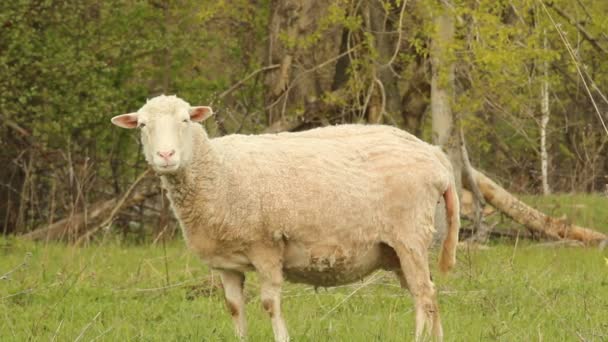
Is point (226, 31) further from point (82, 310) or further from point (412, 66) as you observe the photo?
point (82, 310)

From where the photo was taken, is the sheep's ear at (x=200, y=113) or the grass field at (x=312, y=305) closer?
the sheep's ear at (x=200, y=113)

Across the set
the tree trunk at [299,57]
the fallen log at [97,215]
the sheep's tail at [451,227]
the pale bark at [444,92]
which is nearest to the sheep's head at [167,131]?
the sheep's tail at [451,227]

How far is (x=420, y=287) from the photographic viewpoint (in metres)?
7.01

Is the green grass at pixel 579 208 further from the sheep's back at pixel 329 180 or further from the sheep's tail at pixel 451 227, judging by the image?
the sheep's back at pixel 329 180

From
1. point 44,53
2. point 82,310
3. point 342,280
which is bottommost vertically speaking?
point 82,310

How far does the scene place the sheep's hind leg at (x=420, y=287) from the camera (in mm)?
6965

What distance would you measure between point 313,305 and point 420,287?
6.00 ft

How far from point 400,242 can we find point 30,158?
9196 mm

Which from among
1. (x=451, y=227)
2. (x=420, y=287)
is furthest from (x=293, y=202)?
A: (x=451, y=227)

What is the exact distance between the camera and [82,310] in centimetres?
840

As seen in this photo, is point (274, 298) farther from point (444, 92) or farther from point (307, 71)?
point (307, 71)

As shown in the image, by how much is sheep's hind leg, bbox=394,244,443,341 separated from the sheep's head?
153 cm

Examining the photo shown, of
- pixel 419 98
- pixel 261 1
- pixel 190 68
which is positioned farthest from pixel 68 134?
pixel 419 98

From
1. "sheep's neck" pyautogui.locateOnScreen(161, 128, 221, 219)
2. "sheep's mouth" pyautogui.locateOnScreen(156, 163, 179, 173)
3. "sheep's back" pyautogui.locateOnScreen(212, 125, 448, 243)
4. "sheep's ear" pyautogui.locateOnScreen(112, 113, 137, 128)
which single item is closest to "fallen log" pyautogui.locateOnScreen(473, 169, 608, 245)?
"sheep's back" pyautogui.locateOnScreen(212, 125, 448, 243)
